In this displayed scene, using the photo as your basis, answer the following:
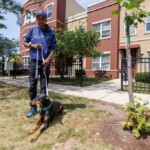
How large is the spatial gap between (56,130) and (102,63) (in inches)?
635

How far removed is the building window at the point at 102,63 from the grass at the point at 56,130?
14.4 m

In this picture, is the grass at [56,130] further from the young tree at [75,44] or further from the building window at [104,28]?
the building window at [104,28]

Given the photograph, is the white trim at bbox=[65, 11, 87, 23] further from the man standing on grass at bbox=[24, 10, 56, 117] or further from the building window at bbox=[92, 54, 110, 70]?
the man standing on grass at bbox=[24, 10, 56, 117]

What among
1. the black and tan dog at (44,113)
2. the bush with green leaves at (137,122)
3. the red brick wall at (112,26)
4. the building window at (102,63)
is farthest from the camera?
the building window at (102,63)

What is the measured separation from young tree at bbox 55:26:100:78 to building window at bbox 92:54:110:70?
6987mm

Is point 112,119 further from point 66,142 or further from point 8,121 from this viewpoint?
point 8,121

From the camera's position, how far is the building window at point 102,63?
750 inches

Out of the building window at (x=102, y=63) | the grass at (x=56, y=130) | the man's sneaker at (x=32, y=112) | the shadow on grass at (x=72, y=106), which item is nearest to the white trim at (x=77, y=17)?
the building window at (x=102, y=63)

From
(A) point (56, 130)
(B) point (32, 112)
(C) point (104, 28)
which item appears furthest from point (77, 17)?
(A) point (56, 130)

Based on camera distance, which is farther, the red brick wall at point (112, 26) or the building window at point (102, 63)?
the building window at point (102, 63)

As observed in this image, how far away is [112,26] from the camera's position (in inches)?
734

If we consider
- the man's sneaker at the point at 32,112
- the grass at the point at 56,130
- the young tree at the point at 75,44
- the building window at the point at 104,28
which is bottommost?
the grass at the point at 56,130

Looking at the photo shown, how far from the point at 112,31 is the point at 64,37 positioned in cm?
871

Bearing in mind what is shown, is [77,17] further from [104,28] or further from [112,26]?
[112,26]
